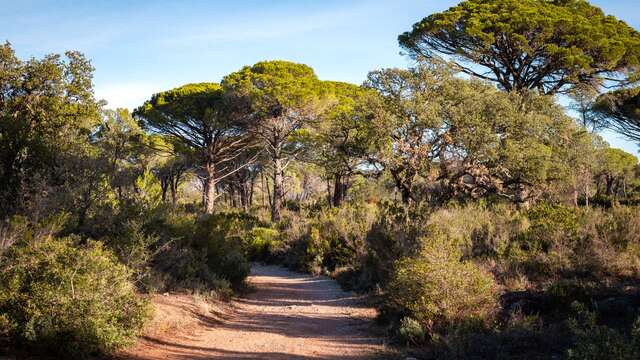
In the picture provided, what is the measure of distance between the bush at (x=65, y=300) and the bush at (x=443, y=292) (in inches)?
163

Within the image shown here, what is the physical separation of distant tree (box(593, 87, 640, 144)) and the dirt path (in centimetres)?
2447

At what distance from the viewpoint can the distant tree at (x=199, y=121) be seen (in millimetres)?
30047

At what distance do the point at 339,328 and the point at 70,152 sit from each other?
6.91 m

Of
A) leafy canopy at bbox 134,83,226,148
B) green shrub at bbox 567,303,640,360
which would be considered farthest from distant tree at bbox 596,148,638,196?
green shrub at bbox 567,303,640,360

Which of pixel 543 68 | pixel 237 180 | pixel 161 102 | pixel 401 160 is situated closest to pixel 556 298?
pixel 401 160

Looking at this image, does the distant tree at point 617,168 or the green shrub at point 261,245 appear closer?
the green shrub at point 261,245

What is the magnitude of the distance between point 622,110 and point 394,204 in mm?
18874

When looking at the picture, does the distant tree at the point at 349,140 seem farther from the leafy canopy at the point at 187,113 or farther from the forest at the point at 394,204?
the leafy canopy at the point at 187,113

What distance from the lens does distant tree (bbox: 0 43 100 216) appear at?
10.0m

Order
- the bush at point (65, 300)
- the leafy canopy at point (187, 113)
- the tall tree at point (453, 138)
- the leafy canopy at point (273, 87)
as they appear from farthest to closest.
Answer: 1. the leafy canopy at point (187, 113)
2. the leafy canopy at point (273, 87)
3. the tall tree at point (453, 138)
4. the bush at point (65, 300)

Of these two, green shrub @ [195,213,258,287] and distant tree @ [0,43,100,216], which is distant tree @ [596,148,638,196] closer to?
green shrub @ [195,213,258,287]

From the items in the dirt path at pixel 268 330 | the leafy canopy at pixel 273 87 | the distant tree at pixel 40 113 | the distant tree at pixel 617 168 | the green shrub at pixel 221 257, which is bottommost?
the dirt path at pixel 268 330

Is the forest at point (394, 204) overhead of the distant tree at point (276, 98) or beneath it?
beneath

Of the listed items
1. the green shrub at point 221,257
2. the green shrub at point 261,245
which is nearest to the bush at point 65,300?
the green shrub at point 221,257
